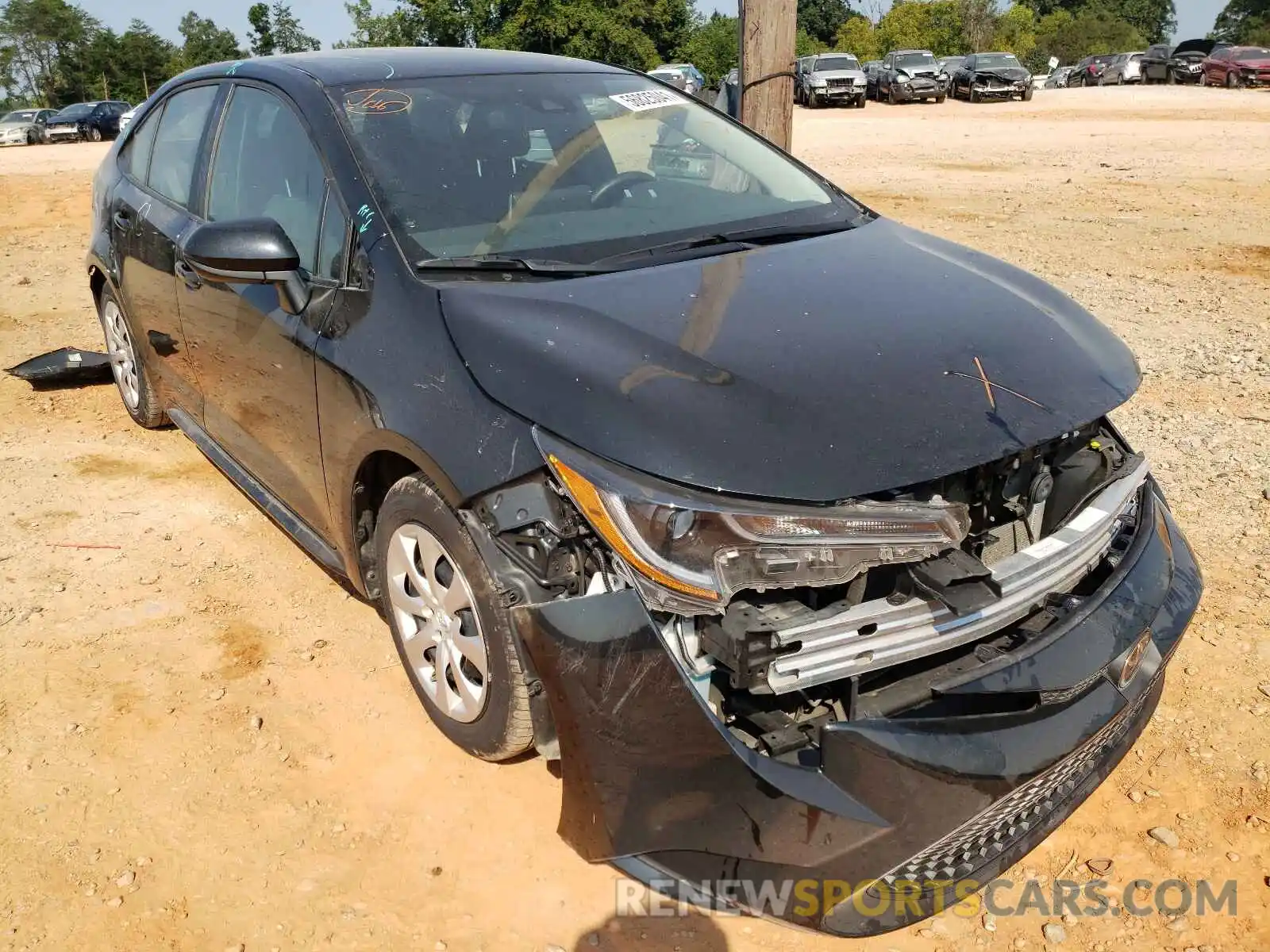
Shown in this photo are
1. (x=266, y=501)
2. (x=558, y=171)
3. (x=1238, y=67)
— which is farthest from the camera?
(x=1238, y=67)

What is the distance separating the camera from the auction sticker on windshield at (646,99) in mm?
3535

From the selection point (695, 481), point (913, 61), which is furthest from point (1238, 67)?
point (695, 481)

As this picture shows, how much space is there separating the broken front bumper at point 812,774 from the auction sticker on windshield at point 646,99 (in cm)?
215

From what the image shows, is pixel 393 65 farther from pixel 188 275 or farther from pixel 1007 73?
pixel 1007 73

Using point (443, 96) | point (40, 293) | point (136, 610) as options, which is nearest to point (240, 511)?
point (136, 610)

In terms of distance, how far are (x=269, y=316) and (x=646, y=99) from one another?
1533 mm

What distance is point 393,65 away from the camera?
3.31 metres

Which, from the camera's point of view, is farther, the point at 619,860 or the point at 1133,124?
the point at 1133,124

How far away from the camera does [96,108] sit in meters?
28.2

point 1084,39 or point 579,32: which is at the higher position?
point 579,32

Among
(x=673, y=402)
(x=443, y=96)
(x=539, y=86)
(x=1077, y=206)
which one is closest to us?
(x=673, y=402)

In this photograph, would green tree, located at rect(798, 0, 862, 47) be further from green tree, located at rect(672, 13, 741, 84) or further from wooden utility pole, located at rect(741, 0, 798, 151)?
wooden utility pole, located at rect(741, 0, 798, 151)

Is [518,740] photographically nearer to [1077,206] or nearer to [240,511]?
[240,511]

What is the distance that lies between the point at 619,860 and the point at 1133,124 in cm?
2196
